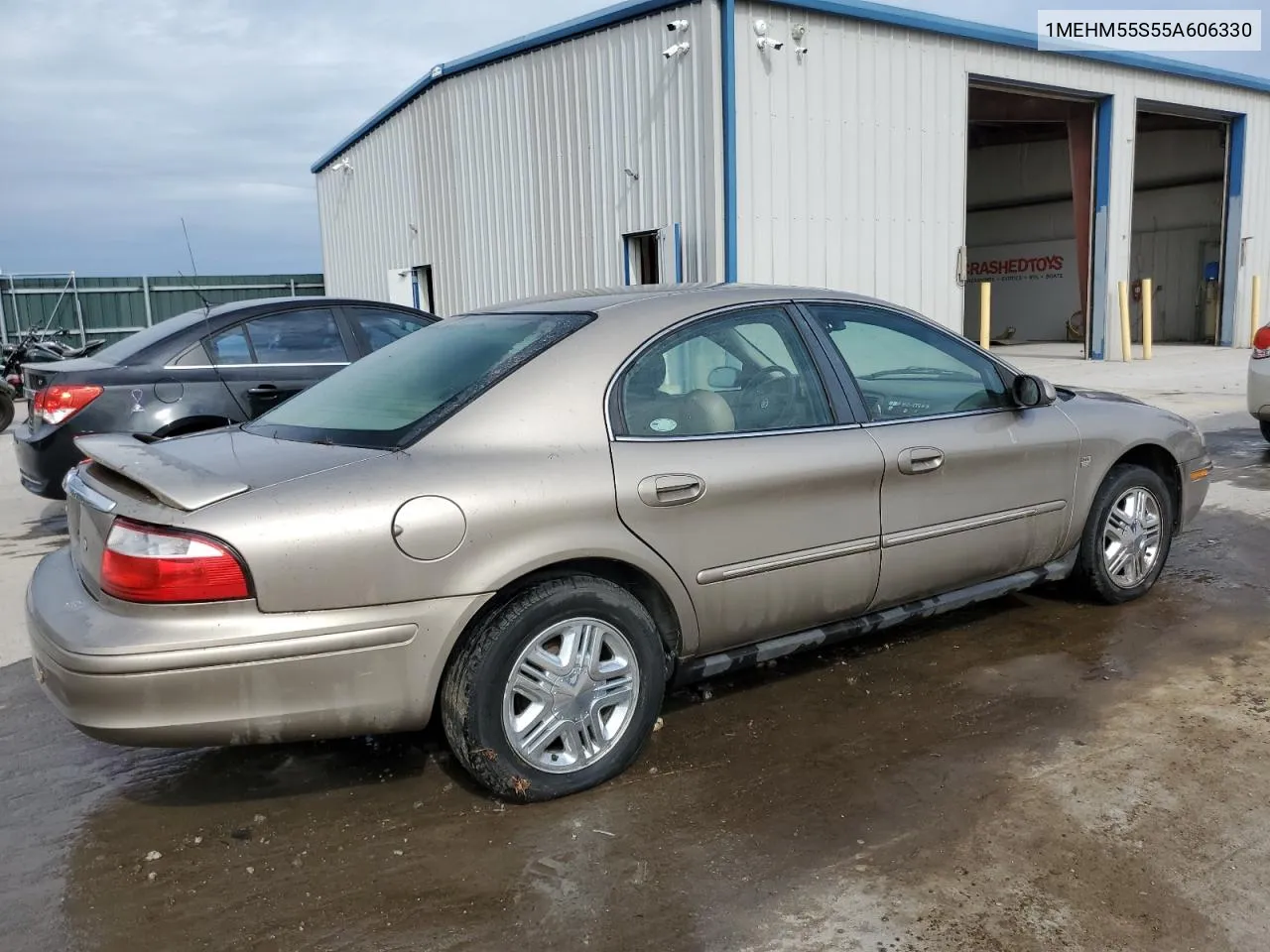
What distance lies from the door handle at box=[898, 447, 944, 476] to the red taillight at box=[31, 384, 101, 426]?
4.73m

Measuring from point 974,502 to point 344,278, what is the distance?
21751 mm

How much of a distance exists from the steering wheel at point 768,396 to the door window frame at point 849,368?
0.68ft

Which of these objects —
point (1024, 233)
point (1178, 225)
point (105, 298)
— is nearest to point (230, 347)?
point (105, 298)

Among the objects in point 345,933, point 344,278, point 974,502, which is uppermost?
point 344,278

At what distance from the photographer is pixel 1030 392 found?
4238 millimetres

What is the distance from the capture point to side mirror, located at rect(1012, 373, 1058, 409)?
13.9 feet

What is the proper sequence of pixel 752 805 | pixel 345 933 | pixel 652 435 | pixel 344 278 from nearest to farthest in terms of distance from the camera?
pixel 345 933 → pixel 752 805 → pixel 652 435 → pixel 344 278

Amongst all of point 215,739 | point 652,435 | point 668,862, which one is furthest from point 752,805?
point 215,739

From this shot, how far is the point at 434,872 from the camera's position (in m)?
2.81

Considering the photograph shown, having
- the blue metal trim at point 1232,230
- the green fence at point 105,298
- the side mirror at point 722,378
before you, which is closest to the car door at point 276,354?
the side mirror at point 722,378

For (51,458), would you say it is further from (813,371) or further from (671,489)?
(813,371)

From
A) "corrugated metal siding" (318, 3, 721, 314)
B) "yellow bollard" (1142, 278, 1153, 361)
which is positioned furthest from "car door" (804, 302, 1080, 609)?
"yellow bollard" (1142, 278, 1153, 361)

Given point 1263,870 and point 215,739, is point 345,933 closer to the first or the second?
point 215,739

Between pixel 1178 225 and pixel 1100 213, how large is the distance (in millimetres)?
9775
